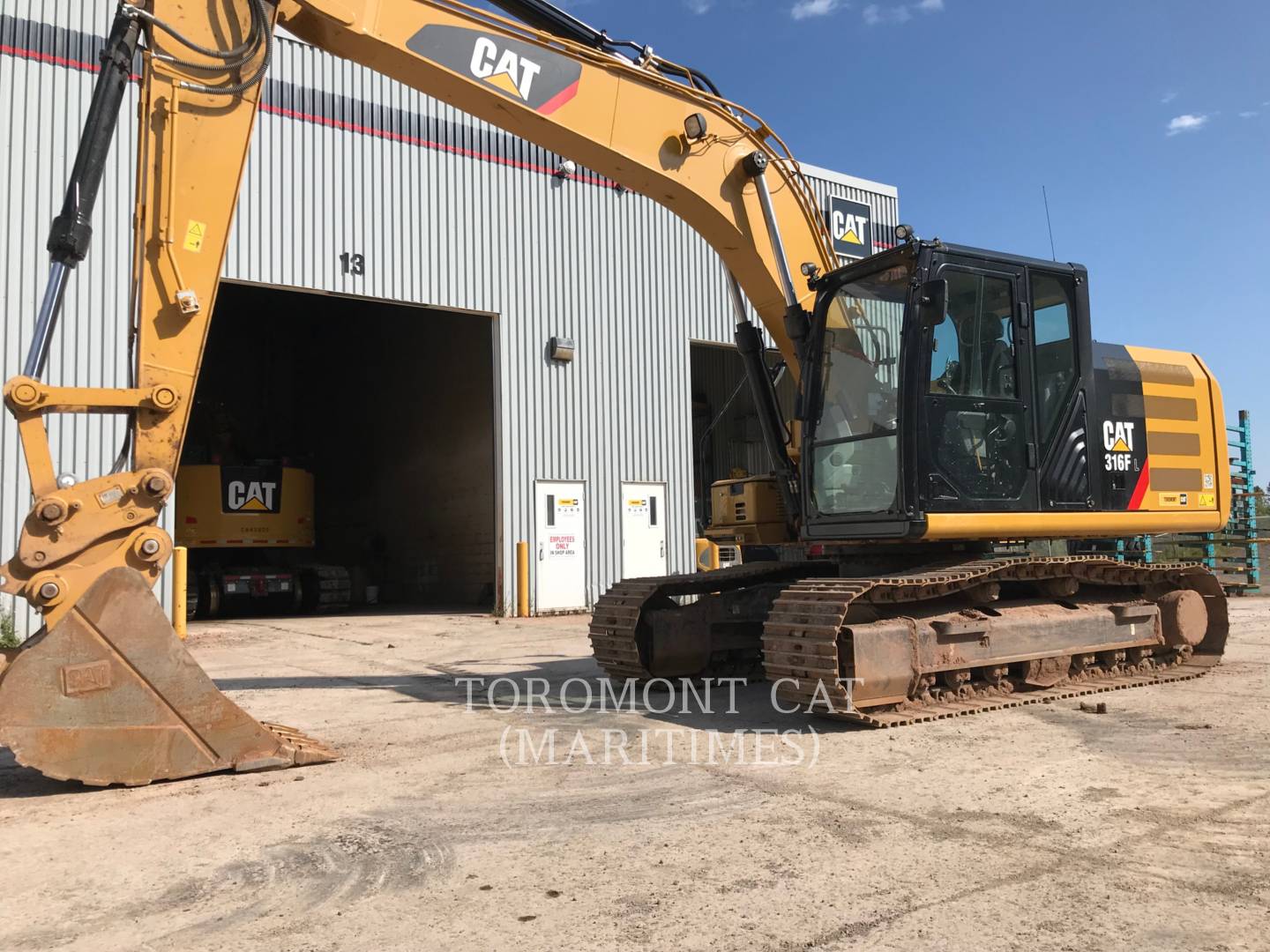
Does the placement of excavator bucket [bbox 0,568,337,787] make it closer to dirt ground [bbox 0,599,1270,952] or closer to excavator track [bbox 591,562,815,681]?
dirt ground [bbox 0,599,1270,952]

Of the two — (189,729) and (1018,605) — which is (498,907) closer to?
(189,729)

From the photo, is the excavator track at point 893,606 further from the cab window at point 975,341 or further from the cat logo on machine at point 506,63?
the cat logo on machine at point 506,63

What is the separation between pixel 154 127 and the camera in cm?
535

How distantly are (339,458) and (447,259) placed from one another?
11.8m

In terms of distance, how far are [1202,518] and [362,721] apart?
266 inches

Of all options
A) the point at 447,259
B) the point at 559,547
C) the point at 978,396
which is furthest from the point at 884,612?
the point at 447,259

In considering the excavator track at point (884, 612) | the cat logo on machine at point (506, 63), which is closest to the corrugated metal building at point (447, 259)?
the cat logo on machine at point (506, 63)

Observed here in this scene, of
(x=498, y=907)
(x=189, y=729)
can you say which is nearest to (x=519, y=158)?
(x=189, y=729)

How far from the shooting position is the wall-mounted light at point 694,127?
281 inches

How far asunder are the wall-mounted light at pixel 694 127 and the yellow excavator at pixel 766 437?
28mm

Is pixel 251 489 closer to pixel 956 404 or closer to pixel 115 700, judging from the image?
pixel 115 700

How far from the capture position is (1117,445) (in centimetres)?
764

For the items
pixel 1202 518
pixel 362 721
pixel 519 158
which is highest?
pixel 519 158

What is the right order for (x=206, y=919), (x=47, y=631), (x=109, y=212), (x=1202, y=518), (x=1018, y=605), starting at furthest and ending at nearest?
(x=109, y=212)
(x=1202, y=518)
(x=1018, y=605)
(x=47, y=631)
(x=206, y=919)
